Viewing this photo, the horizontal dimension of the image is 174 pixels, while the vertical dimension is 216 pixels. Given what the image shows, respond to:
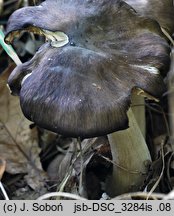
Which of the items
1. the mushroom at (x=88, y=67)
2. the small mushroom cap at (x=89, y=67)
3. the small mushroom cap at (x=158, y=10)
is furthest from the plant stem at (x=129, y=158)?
the small mushroom cap at (x=158, y=10)

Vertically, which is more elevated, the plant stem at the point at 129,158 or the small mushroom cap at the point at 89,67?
the small mushroom cap at the point at 89,67

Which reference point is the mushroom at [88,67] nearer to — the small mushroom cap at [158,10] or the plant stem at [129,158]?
the plant stem at [129,158]

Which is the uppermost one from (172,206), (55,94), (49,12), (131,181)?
(49,12)

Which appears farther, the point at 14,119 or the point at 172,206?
the point at 14,119

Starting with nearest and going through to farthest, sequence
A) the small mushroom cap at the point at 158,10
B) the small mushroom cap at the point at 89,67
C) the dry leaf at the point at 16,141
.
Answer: the small mushroom cap at the point at 89,67, the small mushroom cap at the point at 158,10, the dry leaf at the point at 16,141

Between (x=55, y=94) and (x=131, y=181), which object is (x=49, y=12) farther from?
(x=131, y=181)

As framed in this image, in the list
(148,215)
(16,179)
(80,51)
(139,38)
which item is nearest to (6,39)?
(80,51)
